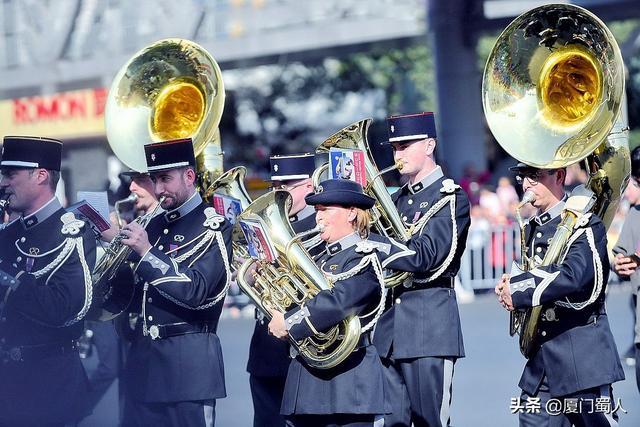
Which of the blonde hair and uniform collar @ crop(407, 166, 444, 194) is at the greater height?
uniform collar @ crop(407, 166, 444, 194)

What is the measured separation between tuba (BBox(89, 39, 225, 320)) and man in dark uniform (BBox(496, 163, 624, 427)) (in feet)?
6.74

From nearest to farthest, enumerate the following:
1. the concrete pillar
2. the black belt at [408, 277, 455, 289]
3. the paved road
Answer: the black belt at [408, 277, 455, 289], the paved road, the concrete pillar

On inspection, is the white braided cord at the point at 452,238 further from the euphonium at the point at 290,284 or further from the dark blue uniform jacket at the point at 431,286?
the euphonium at the point at 290,284

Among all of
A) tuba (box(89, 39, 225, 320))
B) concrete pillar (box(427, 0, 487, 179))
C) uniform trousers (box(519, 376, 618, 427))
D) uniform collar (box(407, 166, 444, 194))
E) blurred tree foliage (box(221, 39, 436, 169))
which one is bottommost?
uniform trousers (box(519, 376, 618, 427))

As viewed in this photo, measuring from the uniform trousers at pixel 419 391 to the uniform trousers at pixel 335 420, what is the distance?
107cm

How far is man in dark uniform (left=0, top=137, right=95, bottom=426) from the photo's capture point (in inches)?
272

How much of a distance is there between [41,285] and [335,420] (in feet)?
5.63

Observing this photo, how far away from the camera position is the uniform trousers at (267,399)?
7.82 m

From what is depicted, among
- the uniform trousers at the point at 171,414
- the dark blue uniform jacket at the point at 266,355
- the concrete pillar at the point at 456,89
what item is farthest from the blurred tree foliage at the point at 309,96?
the uniform trousers at the point at 171,414

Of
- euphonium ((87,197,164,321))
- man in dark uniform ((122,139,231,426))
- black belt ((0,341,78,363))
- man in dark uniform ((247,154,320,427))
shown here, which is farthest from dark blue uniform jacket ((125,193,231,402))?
man in dark uniform ((247,154,320,427))

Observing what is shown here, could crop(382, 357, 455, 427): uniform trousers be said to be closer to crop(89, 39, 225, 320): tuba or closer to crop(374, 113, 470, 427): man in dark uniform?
crop(374, 113, 470, 427): man in dark uniform

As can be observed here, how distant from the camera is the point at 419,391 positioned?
7.57 meters

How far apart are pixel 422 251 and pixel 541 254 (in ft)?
2.27

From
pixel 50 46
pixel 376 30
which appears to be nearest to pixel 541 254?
pixel 376 30
